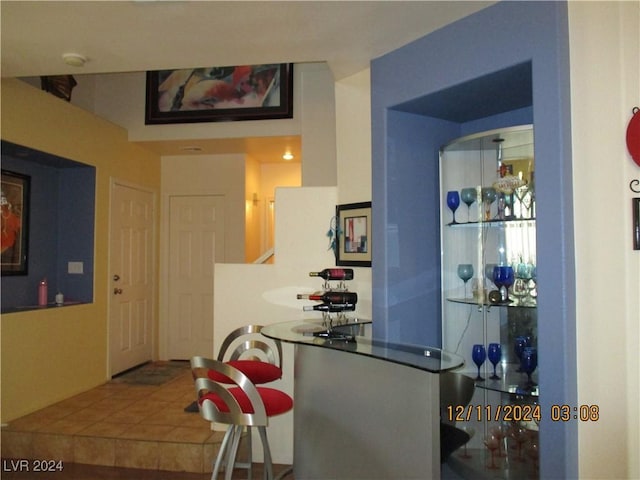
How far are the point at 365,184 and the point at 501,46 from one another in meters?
1.10

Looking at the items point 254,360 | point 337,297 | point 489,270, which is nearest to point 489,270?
point 489,270

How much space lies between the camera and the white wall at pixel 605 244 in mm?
1919

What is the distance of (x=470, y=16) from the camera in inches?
A: 88.1

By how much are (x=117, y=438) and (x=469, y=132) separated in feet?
9.92

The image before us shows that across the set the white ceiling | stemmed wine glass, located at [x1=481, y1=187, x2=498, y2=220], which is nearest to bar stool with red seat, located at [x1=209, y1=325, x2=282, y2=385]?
stemmed wine glass, located at [x1=481, y1=187, x2=498, y2=220]

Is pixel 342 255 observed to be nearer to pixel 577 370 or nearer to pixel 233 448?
pixel 233 448

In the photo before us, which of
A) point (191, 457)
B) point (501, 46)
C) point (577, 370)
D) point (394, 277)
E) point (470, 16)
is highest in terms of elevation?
point (470, 16)

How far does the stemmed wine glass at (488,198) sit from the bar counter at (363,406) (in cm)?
78

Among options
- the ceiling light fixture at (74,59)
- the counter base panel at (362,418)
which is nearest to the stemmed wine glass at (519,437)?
the counter base panel at (362,418)

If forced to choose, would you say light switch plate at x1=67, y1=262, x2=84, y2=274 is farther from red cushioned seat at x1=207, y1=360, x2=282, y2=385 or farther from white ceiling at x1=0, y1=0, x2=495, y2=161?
red cushioned seat at x1=207, y1=360, x2=282, y2=385

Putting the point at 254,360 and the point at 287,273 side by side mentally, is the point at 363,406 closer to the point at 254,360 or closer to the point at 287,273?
the point at 254,360

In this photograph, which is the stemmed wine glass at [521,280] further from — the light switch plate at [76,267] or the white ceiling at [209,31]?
the light switch plate at [76,267]

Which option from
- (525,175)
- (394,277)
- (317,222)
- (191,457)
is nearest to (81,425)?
(191,457)

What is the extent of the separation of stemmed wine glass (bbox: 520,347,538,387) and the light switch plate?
12.8 feet
